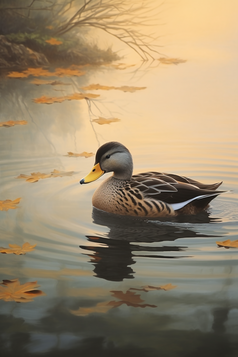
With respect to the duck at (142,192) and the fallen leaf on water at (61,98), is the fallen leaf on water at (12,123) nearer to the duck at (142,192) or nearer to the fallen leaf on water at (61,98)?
the fallen leaf on water at (61,98)

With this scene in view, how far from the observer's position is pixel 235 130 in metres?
8.34

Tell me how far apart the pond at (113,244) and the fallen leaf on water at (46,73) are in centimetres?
162

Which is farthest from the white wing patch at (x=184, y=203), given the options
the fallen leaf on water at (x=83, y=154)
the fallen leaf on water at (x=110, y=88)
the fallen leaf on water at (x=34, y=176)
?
the fallen leaf on water at (x=110, y=88)

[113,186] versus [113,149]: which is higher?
[113,149]

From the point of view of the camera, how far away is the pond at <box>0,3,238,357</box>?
9.43 ft

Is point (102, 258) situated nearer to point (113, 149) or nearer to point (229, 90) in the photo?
point (113, 149)

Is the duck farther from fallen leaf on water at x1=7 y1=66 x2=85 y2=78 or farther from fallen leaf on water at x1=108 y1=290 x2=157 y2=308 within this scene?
fallen leaf on water at x1=7 y1=66 x2=85 y2=78

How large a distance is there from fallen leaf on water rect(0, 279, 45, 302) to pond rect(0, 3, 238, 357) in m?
0.01

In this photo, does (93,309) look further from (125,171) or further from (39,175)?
(39,175)

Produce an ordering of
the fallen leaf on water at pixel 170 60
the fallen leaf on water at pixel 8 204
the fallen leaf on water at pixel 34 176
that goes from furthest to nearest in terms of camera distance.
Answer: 1. the fallen leaf on water at pixel 170 60
2. the fallen leaf on water at pixel 34 176
3. the fallen leaf on water at pixel 8 204

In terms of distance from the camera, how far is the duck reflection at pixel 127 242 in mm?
3725

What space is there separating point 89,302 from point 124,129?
18.0 feet

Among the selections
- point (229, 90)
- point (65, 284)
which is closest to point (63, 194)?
point (65, 284)

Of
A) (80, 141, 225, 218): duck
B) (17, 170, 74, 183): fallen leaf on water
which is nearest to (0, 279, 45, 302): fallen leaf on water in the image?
(80, 141, 225, 218): duck
